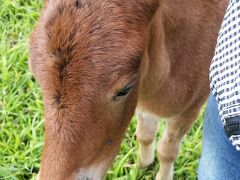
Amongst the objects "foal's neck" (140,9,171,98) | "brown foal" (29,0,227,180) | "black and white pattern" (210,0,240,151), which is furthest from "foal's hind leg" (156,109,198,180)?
"black and white pattern" (210,0,240,151)

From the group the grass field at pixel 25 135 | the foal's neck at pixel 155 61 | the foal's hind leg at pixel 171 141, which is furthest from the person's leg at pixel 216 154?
the grass field at pixel 25 135

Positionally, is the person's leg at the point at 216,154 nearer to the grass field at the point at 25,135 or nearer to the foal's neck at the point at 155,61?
the foal's neck at the point at 155,61

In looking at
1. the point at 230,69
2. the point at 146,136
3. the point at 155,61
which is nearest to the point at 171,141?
the point at 146,136

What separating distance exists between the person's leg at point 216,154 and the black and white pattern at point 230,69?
41 centimetres

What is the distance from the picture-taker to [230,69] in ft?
5.74

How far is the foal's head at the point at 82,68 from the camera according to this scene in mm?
1942

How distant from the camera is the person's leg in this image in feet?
7.08

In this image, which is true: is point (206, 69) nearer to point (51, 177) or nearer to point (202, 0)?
point (202, 0)

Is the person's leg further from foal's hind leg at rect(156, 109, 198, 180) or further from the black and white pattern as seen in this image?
foal's hind leg at rect(156, 109, 198, 180)

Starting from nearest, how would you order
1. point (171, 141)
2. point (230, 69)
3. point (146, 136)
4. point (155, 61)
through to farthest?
point (230, 69)
point (155, 61)
point (171, 141)
point (146, 136)

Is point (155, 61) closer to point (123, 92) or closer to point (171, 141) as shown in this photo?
point (123, 92)

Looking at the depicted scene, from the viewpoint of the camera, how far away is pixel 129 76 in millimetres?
2043

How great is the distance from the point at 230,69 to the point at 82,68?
1.90ft

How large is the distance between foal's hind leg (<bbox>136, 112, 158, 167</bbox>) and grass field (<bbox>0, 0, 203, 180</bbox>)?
113 mm
